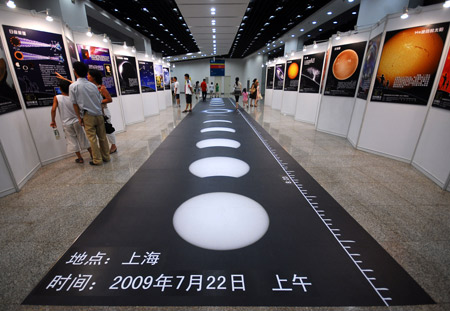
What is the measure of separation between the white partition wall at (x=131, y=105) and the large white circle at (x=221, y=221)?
235 inches

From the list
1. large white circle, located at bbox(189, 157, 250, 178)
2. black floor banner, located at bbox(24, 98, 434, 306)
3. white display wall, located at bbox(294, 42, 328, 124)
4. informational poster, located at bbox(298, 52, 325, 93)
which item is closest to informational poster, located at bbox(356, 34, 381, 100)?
white display wall, located at bbox(294, 42, 328, 124)

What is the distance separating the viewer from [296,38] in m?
14.7

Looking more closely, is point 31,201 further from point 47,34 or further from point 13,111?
point 47,34

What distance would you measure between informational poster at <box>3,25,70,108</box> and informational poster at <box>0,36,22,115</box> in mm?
261

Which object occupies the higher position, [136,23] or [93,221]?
[136,23]

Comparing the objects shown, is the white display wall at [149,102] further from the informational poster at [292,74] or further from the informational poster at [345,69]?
the informational poster at [345,69]

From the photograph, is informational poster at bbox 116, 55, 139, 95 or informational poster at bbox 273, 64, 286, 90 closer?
informational poster at bbox 116, 55, 139, 95

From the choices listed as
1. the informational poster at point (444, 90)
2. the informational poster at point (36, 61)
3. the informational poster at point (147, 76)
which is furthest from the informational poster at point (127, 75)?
the informational poster at point (444, 90)

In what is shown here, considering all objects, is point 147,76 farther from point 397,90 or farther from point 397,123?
point 397,123

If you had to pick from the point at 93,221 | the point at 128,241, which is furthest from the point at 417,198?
the point at 93,221

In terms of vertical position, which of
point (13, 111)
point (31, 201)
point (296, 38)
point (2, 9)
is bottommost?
point (31, 201)

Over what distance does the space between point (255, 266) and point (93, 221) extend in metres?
1.93

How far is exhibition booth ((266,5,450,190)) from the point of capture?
3629 mm

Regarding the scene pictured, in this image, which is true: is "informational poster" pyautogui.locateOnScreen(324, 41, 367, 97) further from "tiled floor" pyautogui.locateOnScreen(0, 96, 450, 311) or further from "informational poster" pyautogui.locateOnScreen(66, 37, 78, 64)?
"informational poster" pyautogui.locateOnScreen(66, 37, 78, 64)
